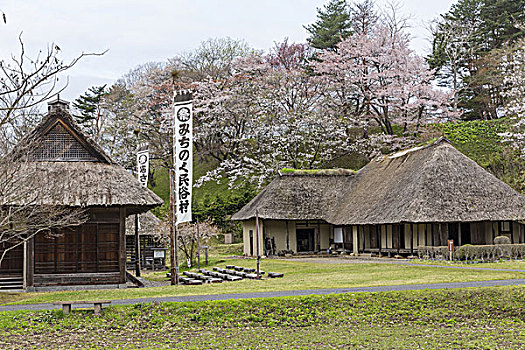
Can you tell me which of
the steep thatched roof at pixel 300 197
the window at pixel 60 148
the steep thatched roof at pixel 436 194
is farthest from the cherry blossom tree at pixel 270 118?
the window at pixel 60 148

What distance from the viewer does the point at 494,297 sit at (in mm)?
14125

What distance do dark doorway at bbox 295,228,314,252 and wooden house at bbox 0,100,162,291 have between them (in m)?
16.7

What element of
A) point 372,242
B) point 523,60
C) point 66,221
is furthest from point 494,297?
point 523,60

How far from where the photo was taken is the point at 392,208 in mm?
27984

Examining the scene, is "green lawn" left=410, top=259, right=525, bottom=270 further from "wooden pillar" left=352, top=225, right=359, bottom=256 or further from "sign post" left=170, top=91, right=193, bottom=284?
"sign post" left=170, top=91, right=193, bottom=284

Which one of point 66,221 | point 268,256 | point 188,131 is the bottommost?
point 268,256

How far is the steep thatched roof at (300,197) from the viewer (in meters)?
34.4

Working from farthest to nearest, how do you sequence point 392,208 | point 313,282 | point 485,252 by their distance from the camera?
point 392,208, point 485,252, point 313,282

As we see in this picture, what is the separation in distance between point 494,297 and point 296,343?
5.94 meters

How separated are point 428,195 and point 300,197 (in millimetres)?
10259

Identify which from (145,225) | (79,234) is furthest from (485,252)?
(145,225)

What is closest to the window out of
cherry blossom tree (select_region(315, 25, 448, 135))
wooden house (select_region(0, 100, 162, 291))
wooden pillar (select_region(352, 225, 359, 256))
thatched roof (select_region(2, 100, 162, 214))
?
thatched roof (select_region(2, 100, 162, 214))

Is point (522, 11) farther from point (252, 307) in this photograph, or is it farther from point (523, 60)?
point (252, 307)

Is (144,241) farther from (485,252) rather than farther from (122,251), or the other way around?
(485,252)
